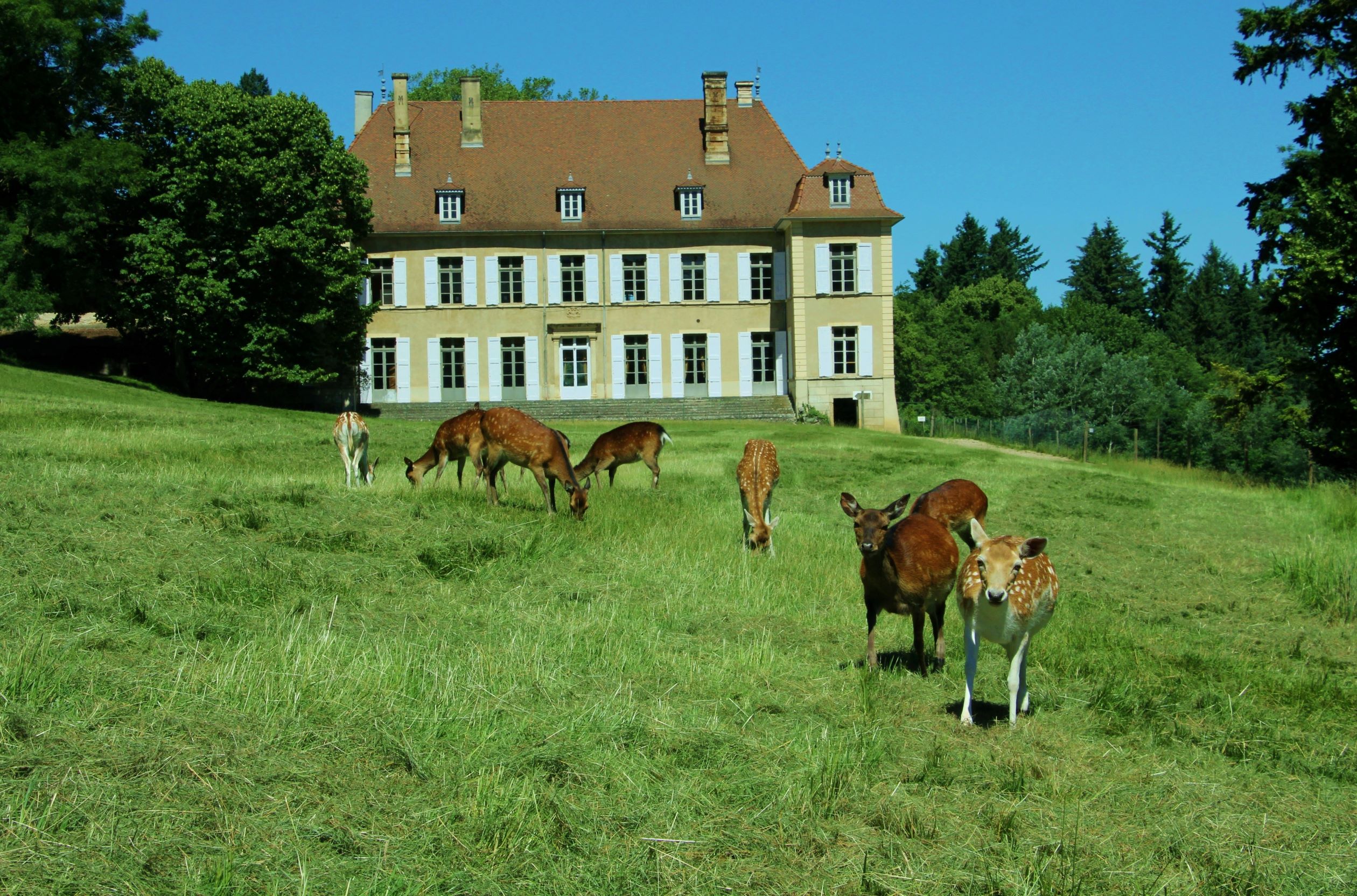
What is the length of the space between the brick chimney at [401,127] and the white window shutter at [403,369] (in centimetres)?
686

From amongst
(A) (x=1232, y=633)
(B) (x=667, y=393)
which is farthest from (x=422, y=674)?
(B) (x=667, y=393)

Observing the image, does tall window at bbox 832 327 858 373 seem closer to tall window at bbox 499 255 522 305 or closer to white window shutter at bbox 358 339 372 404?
tall window at bbox 499 255 522 305

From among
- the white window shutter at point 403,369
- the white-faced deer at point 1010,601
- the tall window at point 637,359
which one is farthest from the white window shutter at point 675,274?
the white-faced deer at point 1010,601

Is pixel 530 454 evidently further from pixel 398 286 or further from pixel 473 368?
pixel 398 286

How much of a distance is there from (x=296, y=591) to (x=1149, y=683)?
665 centimetres

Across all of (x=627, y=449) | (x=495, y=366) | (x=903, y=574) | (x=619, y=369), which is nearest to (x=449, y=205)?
(x=495, y=366)

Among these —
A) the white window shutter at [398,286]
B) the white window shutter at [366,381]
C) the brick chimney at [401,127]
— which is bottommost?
the white window shutter at [366,381]

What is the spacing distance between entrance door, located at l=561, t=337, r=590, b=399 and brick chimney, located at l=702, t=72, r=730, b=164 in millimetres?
9389

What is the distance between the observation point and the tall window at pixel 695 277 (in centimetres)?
5194

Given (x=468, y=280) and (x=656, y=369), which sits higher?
(x=468, y=280)

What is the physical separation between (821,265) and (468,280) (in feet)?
46.9

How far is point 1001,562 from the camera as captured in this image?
7.49 meters

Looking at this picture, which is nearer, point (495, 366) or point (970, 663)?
point (970, 663)

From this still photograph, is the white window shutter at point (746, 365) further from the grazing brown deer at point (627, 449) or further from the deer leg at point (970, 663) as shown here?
the deer leg at point (970, 663)
